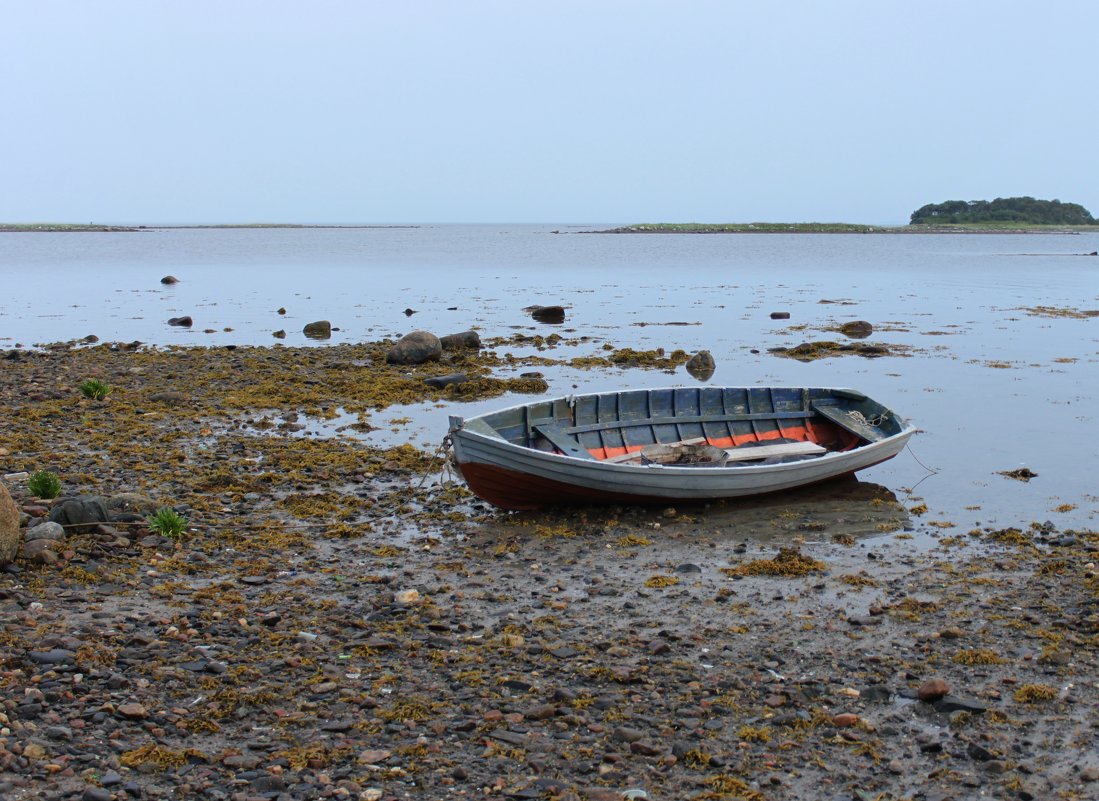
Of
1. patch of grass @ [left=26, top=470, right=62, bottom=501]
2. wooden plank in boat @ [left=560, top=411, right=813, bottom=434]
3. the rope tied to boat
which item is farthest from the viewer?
the rope tied to boat

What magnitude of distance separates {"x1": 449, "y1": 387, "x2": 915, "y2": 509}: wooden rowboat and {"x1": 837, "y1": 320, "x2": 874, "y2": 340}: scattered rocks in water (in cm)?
2121

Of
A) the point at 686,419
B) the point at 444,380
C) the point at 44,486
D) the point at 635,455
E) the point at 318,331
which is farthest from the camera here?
the point at 318,331

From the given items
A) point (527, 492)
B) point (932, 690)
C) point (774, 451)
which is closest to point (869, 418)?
point (774, 451)

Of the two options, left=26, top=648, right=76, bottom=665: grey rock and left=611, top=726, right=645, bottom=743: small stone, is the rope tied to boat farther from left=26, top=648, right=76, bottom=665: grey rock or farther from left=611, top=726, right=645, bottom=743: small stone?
left=26, top=648, right=76, bottom=665: grey rock

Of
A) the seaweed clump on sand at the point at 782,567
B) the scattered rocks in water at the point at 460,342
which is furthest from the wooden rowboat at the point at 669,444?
the scattered rocks in water at the point at 460,342

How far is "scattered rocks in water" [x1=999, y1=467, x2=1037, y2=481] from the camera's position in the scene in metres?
16.7

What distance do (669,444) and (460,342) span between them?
1584cm

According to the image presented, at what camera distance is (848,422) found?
17047mm

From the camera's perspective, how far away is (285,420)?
65.6 ft

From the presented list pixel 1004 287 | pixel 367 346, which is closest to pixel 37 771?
pixel 367 346

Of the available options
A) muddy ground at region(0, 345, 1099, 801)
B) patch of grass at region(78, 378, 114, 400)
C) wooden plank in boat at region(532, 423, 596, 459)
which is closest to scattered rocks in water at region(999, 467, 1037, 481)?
muddy ground at region(0, 345, 1099, 801)

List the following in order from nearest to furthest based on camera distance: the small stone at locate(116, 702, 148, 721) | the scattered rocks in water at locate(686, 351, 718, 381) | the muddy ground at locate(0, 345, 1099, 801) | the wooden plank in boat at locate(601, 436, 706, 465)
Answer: the muddy ground at locate(0, 345, 1099, 801), the small stone at locate(116, 702, 148, 721), the wooden plank in boat at locate(601, 436, 706, 465), the scattered rocks in water at locate(686, 351, 718, 381)

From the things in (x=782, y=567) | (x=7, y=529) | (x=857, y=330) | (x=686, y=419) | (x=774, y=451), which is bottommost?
(x=782, y=567)

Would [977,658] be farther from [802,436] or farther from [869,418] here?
[869,418]
